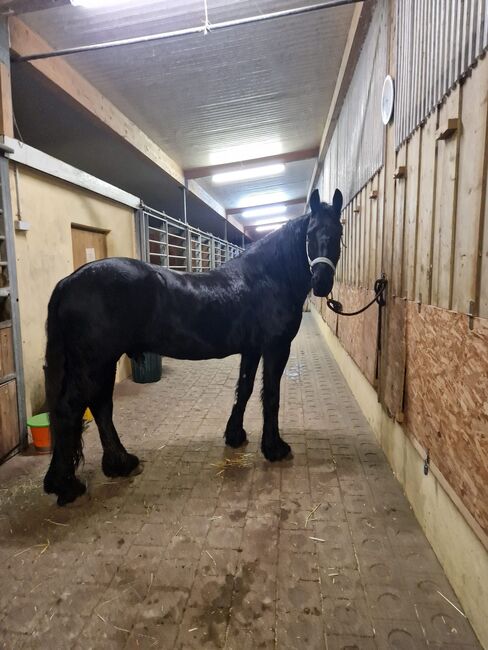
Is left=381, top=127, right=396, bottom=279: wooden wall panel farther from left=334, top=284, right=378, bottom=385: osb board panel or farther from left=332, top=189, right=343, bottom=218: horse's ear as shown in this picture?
left=334, top=284, right=378, bottom=385: osb board panel

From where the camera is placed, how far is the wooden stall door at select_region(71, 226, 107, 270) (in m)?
3.74

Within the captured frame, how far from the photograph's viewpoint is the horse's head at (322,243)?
7.41 feet

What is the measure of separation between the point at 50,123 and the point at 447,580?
571 cm

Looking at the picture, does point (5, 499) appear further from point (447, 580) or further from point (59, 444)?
point (447, 580)

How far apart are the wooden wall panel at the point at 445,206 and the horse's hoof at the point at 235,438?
5.51 feet

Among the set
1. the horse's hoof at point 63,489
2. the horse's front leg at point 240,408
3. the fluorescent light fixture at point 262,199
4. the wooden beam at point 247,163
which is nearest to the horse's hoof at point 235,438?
the horse's front leg at point 240,408

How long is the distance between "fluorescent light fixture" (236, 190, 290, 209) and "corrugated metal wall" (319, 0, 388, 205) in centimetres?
544

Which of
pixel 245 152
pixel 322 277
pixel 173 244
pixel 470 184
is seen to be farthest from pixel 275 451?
pixel 173 244

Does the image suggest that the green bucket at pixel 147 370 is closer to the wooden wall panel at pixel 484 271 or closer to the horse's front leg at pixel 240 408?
the horse's front leg at pixel 240 408

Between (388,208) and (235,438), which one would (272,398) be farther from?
(388,208)

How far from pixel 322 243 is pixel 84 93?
314 cm

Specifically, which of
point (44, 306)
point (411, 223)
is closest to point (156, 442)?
point (44, 306)

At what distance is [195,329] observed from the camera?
2293 mm

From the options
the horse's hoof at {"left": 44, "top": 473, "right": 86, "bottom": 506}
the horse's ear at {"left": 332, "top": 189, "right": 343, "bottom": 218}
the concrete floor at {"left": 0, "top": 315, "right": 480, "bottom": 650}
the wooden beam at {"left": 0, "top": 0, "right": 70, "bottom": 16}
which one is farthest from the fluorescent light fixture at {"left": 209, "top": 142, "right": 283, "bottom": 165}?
the horse's hoof at {"left": 44, "top": 473, "right": 86, "bottom": 506}
